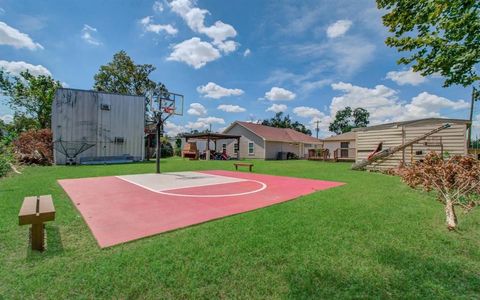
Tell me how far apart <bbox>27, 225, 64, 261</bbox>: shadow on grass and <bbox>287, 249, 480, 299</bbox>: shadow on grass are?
293cm

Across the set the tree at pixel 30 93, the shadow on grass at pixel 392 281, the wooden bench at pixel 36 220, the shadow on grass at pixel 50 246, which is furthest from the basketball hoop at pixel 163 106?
the tree at pixel 30 93

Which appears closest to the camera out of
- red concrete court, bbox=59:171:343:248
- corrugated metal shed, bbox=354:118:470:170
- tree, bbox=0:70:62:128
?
red concrete court, bbox=59:171:343:248

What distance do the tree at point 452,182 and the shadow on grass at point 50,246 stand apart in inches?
237

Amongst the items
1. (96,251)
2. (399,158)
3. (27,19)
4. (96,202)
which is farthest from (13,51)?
(399,158)

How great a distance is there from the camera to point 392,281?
2.32m

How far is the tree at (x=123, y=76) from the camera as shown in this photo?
1155 inches

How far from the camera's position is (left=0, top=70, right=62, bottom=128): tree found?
25.5 metres

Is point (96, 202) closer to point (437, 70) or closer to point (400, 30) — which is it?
point (400, 30)

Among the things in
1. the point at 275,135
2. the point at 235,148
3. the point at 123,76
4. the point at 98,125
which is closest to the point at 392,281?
the point at 98,125

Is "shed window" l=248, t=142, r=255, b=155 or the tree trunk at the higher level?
"shed window" l=248, t=142, r=255, b=155

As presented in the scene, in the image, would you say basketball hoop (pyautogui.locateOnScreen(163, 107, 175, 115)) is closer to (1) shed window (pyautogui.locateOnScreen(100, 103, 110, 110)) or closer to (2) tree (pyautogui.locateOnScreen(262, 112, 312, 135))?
(1) shed window (pyautogui.locateOnScreen(100, 103, 110, 110))

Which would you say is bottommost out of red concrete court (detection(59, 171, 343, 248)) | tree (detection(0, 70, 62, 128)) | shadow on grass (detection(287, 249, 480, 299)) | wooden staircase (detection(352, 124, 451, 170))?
shadow on grass (detection(287, 249, 480, 299))

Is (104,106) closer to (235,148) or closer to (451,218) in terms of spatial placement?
(235,148)

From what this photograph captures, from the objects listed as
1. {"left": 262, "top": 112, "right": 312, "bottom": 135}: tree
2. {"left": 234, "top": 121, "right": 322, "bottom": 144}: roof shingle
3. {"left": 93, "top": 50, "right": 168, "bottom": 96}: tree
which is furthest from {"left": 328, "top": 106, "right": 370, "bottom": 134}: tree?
{"left": 93, "top": 50, "right": 168, "bottom": 96}: tree
